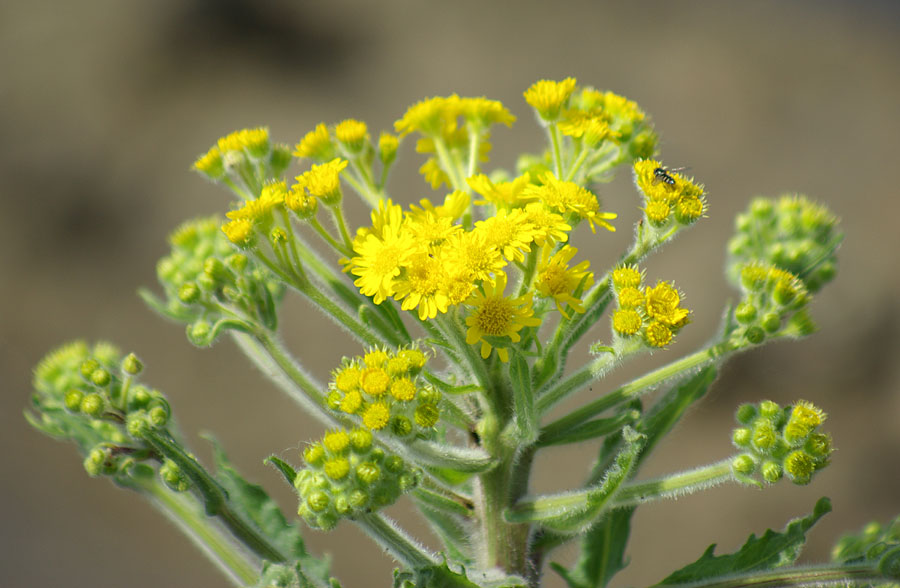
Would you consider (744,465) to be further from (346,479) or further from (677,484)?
(346,479)

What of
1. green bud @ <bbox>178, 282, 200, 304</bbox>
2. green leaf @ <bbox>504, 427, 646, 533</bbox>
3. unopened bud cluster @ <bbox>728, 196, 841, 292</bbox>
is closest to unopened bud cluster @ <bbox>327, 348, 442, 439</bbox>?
green leaf @ <bbox>504, 427, 646, 533</bbox>

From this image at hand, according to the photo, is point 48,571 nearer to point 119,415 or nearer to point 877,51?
point 119,415

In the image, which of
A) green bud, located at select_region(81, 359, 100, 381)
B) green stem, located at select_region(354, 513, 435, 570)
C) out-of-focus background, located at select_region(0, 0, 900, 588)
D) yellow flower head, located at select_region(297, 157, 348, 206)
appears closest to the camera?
green stem, located at select_region(354, 513, 435, 570)

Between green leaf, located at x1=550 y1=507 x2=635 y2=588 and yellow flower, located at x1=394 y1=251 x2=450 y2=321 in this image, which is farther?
green leaf, located at x1=550 y1=507 x2=635 y2=588

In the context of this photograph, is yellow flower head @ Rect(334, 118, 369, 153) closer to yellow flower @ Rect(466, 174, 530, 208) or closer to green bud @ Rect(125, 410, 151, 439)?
yellow flower @ Rect(466, 174, 530, 208)

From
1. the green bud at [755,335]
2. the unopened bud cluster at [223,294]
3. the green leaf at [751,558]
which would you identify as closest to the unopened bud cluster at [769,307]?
the green bud at [755,335]

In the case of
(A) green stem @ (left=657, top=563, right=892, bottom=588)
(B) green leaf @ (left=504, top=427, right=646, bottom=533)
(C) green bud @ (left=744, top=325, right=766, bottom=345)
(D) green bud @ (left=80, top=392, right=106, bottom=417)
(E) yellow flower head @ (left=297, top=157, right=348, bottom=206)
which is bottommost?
(A) green stem @ (left=657, top=563, right=892, bottom=588)

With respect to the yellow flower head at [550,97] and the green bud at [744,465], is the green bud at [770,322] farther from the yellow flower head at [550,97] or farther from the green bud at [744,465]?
the yellow flower head at [550,97]
